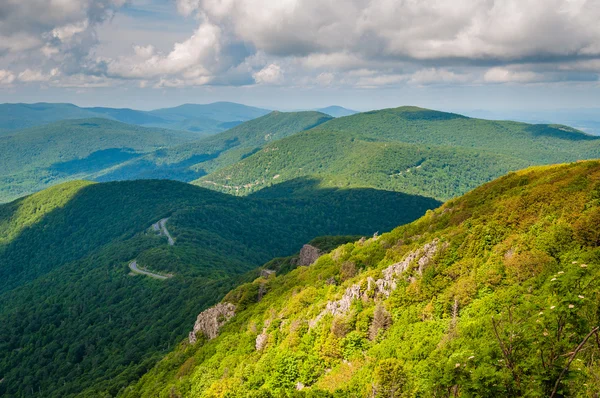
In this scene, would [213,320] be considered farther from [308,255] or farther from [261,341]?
[308,255]

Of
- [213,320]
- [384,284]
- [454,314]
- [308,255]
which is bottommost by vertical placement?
[213,320]

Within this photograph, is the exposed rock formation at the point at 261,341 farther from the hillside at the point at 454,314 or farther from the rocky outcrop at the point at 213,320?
the rocky outcrop at the point at 213,320

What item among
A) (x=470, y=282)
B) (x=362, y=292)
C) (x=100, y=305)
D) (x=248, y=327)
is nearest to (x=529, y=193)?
(x=470, y=282)

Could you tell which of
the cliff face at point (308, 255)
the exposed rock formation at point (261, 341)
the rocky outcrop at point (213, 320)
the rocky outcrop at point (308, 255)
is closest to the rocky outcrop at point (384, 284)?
the exposed rock formation at point (261, 341)

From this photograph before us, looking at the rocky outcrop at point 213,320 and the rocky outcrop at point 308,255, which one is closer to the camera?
the rocky outcrop at point 213,320

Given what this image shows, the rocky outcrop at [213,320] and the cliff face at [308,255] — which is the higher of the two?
the cliff face at [308,255]

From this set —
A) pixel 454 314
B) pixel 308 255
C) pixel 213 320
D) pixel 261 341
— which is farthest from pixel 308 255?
pixel 454 314

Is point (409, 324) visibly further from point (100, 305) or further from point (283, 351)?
point (100, 305)
